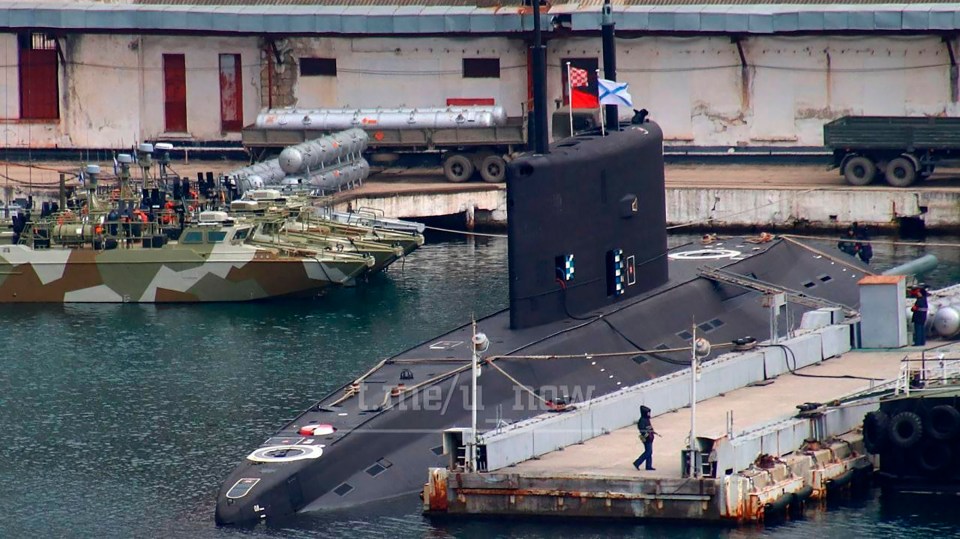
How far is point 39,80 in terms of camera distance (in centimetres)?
7156

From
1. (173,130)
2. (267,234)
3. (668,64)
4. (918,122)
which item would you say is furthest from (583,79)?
(173,130)

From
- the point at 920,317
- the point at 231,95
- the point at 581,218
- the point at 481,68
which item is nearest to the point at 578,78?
the point at 581,218

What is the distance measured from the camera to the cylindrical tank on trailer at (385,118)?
63250 millimetres

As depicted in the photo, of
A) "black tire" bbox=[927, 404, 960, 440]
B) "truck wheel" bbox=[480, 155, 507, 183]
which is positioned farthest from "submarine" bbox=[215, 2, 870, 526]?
"truck wheel" bbox=[480, 155, 507, 183]

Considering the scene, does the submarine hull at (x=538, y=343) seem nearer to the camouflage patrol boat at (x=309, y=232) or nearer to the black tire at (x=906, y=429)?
the black tire at (x=906, y=429)

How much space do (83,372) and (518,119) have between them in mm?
25943

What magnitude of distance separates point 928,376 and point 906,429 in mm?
1730

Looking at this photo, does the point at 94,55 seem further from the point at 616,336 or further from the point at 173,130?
the point at 616,336

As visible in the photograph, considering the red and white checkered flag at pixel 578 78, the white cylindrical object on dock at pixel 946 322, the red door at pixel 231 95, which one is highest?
the red door at pixel 231 95

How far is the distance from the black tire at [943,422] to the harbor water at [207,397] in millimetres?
1099

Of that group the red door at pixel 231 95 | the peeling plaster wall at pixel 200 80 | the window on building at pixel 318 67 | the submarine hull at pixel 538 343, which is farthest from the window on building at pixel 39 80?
the submarine hull at pixel 538 343

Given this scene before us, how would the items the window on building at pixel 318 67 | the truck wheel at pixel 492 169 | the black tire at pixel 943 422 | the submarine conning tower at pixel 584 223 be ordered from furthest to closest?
the window on building at pixel 318 67, the truck wheel at pixel 492 169, the submarine conning tower at pixel 584 223, the black tire at pixel 943 422

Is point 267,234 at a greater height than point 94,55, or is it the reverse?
point 94,55

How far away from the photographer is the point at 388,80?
229ft
